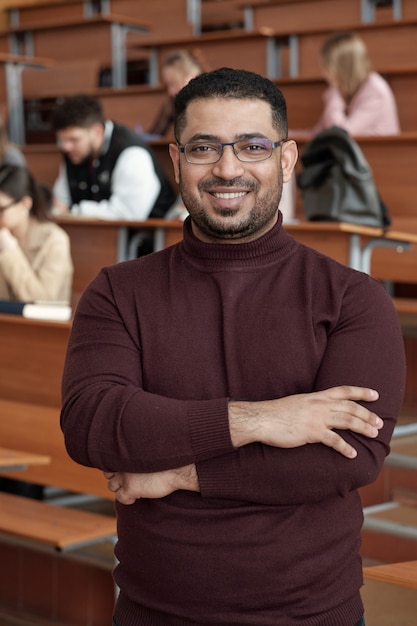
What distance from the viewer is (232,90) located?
131 centimetres

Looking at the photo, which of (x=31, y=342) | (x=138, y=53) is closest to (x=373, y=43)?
(x=138, y=53)

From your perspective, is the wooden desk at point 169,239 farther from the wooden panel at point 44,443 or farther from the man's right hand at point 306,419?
the man's right hand at point 306,419

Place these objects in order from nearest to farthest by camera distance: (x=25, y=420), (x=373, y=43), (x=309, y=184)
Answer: (x=25, y=420) < (x=309, y=184) < (x=373, y=43)

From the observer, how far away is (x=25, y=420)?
2664 mm

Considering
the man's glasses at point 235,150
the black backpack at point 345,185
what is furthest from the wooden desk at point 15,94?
the man's glasses at point 235,150

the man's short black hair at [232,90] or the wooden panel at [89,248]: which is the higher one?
the man's short black hair at [232,90]

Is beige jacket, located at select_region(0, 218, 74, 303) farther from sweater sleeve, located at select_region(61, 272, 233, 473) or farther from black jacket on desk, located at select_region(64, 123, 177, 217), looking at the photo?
sweater sleeve, located at select_region(61, 272, 233, 473)

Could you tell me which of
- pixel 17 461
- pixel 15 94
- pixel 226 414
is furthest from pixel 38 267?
pixel 15 94

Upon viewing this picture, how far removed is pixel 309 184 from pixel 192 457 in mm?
2390

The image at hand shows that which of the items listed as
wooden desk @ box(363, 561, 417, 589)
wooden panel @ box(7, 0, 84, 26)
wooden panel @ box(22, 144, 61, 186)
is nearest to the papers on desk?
wooden desk @ box(363, 561, 417, 589)

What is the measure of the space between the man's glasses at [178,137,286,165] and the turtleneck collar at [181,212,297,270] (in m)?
0.11

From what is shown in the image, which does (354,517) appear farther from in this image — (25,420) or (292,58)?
(292,58)

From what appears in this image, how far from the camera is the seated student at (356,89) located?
428 cm

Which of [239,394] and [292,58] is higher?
[292,58]
